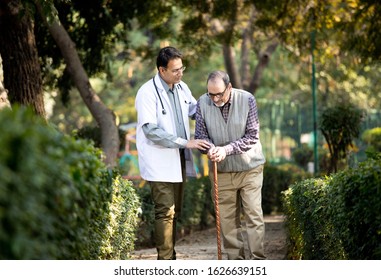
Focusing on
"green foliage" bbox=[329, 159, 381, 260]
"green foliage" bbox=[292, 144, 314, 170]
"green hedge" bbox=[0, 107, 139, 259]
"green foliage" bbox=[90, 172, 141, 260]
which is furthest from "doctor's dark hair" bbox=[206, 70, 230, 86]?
"green foliage" bbox=[292, 144, 314, 170]

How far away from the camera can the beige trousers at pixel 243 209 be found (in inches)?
345

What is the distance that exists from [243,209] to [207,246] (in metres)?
4.18

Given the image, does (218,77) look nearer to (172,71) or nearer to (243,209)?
(172,71)

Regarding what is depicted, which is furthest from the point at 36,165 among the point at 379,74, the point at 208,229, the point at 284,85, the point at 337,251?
the point at 284,85

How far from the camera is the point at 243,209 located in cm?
884

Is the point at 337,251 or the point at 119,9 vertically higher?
the point at 119,9

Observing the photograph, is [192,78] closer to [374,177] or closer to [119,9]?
[119,9]

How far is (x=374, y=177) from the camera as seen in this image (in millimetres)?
5730

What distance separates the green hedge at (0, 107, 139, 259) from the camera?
399cm

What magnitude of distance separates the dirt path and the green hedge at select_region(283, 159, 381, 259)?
7.71 ft

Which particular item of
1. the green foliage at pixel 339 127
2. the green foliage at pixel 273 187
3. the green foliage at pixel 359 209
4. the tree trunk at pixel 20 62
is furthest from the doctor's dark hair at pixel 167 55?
the green foliage at pixel 273 187

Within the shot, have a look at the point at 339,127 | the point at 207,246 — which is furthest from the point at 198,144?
the point at 339,127

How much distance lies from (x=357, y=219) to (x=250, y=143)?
261cm

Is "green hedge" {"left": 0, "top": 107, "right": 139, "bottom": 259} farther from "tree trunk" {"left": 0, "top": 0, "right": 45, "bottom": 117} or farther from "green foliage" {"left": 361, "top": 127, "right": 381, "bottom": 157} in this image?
"green foliage" {"left": 361, "top": 127, "right": 381, "bottom": 157}
